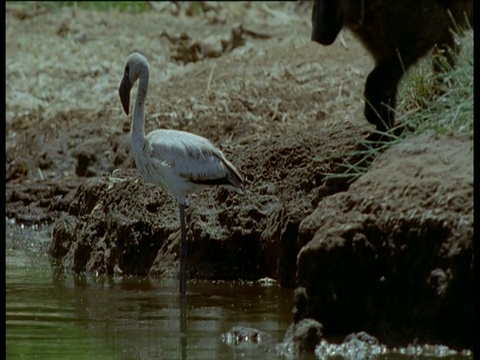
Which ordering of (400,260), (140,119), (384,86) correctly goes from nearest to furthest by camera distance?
(400,260)
(384,86)
(140,119)

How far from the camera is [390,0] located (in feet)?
29.5

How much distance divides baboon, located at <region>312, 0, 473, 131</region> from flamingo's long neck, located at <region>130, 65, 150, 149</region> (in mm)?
1345

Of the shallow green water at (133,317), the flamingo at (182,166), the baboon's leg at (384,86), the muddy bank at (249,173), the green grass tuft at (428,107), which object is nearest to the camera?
the muddy bank at (249,173)

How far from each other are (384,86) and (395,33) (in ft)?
1.22

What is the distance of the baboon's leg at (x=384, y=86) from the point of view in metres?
8.90

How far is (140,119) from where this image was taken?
9391 millimetres

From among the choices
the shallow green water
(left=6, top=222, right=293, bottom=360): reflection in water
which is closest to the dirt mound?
the shallow green water

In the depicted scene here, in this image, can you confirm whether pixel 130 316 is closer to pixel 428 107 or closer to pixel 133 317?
pixel 133 317

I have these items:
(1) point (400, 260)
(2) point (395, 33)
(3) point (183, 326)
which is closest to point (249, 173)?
(2) point (395, 33)

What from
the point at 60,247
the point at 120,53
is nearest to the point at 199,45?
the point at 120,53

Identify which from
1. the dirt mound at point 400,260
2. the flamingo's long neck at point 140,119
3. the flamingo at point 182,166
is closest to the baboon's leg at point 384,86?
the flamingo at point 182,166

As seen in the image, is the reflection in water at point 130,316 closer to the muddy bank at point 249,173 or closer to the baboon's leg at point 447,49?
the muddy bank at point 249,173

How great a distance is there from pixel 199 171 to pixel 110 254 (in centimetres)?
119

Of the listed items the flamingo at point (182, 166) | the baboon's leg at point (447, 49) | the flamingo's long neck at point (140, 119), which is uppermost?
the baboon's leg at point (447, 49)
